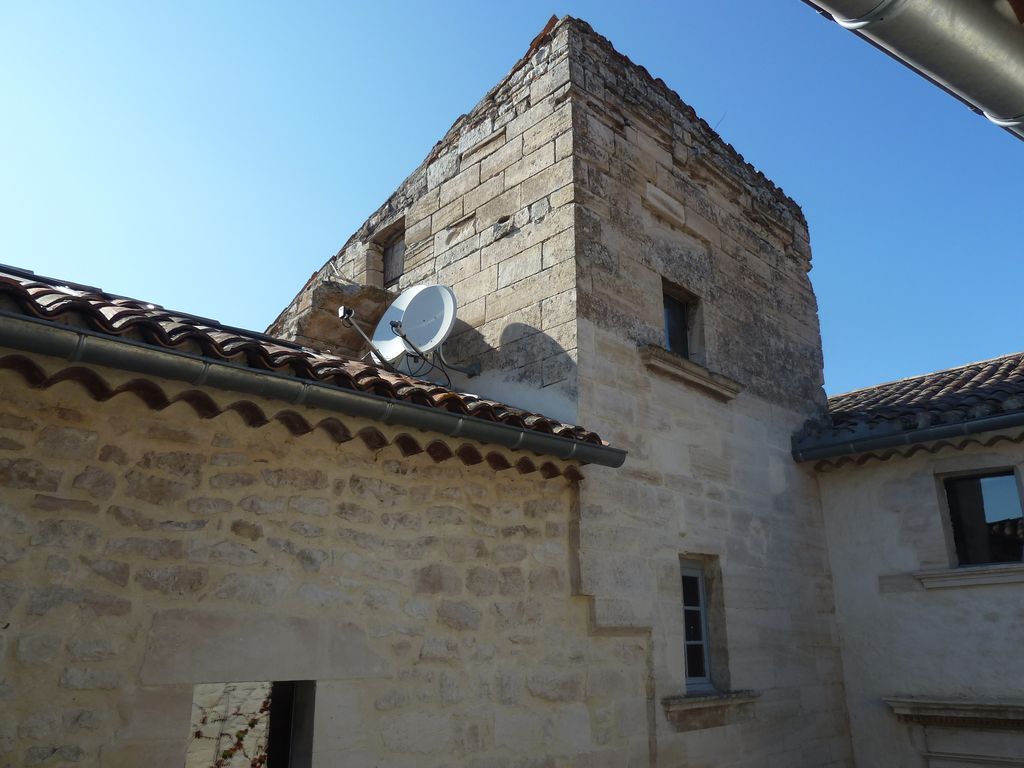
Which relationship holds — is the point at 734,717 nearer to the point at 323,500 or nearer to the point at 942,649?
the point at 942,649

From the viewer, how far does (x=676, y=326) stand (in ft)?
21.6

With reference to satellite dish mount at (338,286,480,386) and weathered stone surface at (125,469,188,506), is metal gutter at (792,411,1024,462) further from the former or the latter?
weathered stone surface at (125,469,188,506)

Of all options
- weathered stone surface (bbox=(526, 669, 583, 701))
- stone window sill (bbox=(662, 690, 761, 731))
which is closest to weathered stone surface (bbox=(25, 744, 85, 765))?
weathered stone surface (bbox=(526, 669, 583, 701))

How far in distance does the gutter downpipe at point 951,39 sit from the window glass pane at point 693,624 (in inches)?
177

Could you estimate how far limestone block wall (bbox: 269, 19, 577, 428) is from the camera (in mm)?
5559

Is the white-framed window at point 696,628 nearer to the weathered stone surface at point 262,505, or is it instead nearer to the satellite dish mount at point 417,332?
the satellite dish mount at point 417,332

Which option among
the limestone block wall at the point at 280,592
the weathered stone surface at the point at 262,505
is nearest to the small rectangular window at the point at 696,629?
the limestone block wall at the point at 280,592

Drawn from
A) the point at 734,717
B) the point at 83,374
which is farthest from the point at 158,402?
the point at 734,717

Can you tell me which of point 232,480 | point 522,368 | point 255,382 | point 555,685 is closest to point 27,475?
point 232,480

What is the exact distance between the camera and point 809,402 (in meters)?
7.77

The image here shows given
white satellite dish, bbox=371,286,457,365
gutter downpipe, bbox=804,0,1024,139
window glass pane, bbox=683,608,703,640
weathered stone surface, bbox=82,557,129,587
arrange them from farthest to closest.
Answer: window glass pane, bbox=683,608,703,640
white satellite dish, bbox=371,286,457,365
weathered stone surface, bbox=82,557,129,587
gutter downpipe, bbox=804,0,1024,139

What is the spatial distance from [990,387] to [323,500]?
18.4ft

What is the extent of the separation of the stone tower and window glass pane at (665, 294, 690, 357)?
2cm

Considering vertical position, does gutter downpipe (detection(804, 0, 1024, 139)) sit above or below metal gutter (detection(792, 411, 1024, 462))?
below
